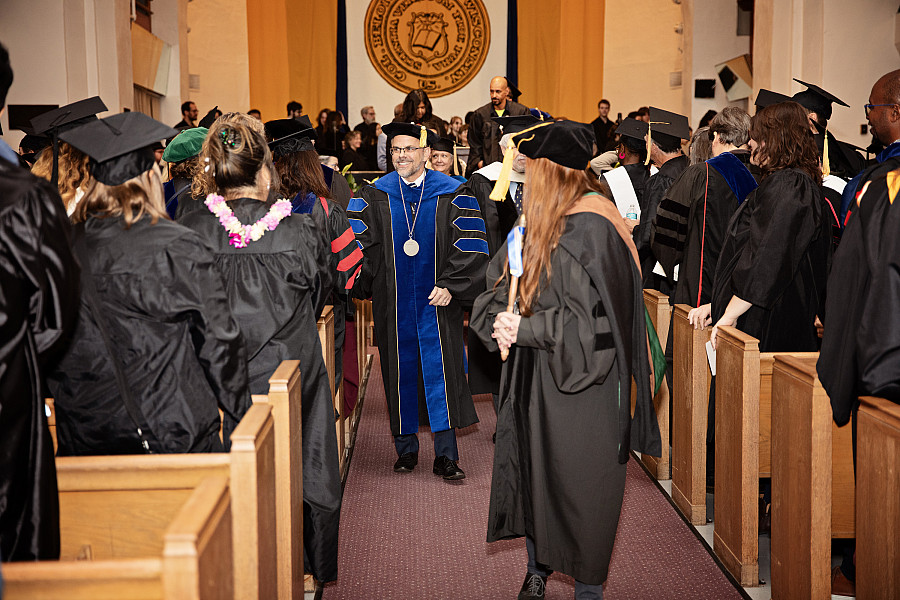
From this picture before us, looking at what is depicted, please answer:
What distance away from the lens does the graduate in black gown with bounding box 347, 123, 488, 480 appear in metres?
4.77

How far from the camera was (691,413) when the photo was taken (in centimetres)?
407

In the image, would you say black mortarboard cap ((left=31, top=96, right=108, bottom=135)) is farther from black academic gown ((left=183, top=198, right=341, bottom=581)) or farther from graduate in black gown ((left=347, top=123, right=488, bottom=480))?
graduate in black gown ((left=347, top=123, right=488, bottom=480))

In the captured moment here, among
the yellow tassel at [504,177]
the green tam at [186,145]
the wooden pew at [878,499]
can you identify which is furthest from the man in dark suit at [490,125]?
the wooden pew at [878,499]

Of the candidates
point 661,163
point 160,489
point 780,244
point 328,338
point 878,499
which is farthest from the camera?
point 661,163

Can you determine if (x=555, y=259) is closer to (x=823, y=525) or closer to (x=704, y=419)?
(x=823, y=525)

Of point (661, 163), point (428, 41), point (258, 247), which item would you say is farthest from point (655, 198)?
point (428, 41)

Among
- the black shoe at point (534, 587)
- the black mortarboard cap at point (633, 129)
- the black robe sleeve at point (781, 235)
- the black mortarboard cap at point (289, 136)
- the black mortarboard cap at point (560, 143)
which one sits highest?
the black mortarboard cap at point (633, 129)

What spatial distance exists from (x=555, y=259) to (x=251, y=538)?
1357 millimetres

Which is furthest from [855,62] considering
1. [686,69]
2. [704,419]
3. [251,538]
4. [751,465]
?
[251,538]

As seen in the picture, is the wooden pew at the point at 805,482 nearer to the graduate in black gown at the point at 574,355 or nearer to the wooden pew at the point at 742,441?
the wooden pew at the point at 742,441

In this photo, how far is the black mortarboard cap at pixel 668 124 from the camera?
5.22 meters

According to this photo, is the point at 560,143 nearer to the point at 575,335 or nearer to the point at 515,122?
the point at 575,335

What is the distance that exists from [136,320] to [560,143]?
1462 mm

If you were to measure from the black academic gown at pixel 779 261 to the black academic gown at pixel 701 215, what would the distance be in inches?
17.4
